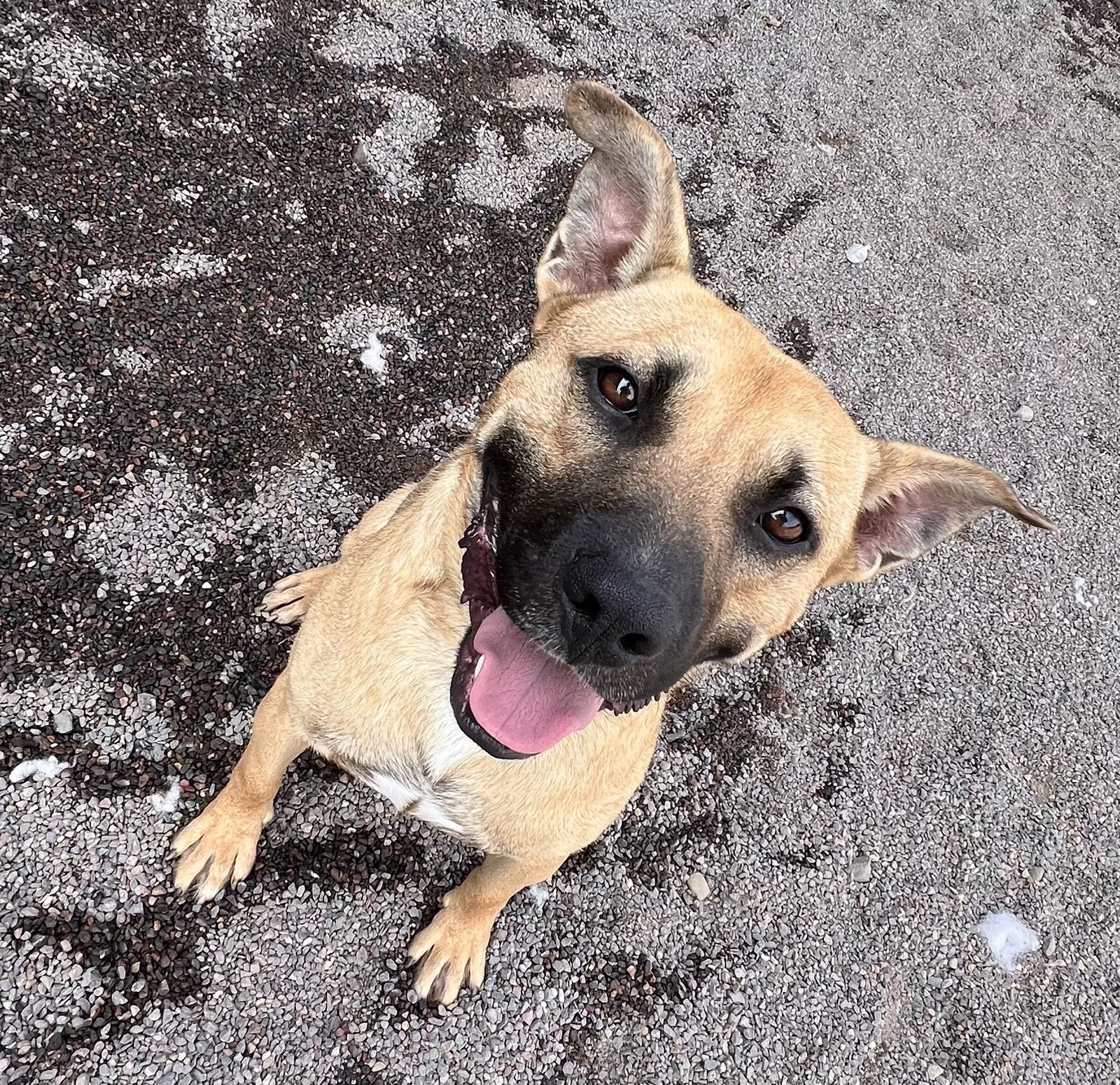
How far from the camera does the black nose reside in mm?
1908

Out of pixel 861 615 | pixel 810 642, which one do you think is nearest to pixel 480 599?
Answer: pixel 810 642

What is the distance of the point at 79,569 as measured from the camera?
3721 mm

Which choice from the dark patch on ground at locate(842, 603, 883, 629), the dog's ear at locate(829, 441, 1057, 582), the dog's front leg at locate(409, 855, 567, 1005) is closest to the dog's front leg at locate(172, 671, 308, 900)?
the dog's front leg at locate(409, 855, 567, 1005)

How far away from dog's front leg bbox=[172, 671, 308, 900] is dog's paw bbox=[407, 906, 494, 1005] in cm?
84

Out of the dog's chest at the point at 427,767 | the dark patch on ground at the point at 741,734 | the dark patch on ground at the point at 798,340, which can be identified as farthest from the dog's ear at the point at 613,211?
the dark patch on ground at the point at 798,340

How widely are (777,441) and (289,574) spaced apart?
2.69 m

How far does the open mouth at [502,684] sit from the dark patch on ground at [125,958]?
1.90 metres

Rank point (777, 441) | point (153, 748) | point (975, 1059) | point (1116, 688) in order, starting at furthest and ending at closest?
point (1116, 688)
point (975, 1059)
point (153, 748)
point (777, 441)

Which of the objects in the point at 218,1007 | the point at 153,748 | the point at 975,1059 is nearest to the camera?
the point at 218,1007

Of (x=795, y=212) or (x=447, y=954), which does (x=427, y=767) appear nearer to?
(x=447, y=954)

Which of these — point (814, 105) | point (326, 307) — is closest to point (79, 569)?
point (326, 307)

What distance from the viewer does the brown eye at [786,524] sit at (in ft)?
7.81

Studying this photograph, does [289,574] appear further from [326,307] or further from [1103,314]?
[1103,314]

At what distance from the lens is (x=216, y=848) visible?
3301mm
